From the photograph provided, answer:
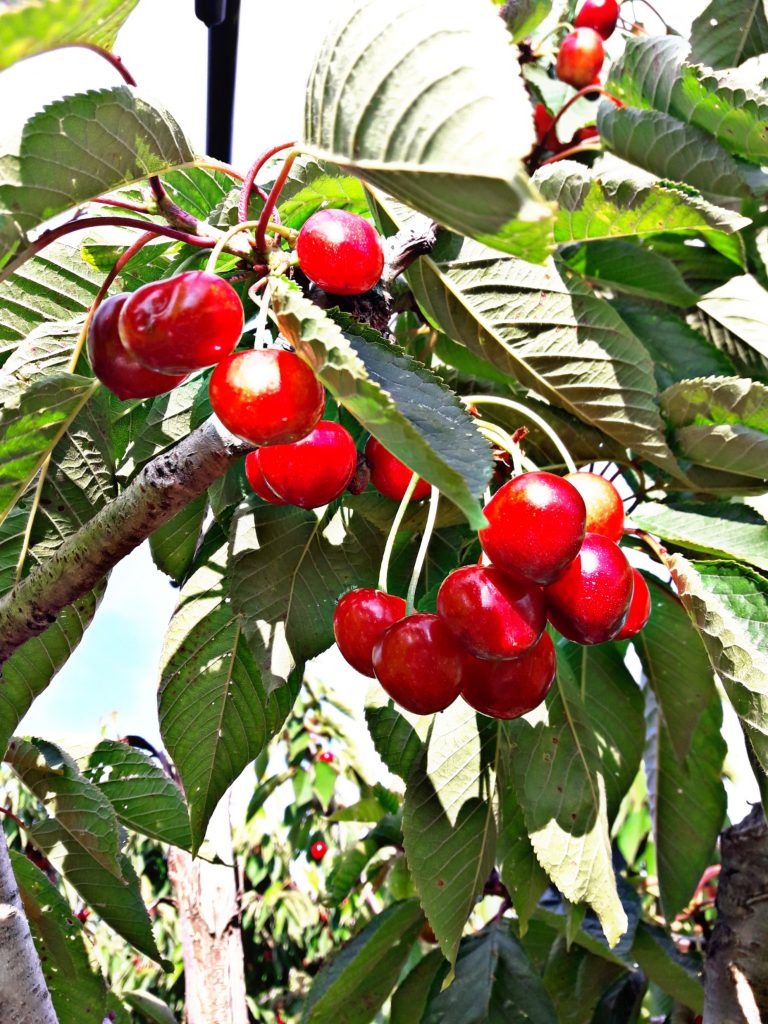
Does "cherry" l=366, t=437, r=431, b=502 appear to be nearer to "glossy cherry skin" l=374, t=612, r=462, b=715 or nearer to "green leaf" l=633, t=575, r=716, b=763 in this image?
"glossy cherry skin" l=374, t=612, r=462, b=715

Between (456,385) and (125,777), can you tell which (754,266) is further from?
(125,777)

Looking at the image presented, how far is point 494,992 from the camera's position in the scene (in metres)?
1.62

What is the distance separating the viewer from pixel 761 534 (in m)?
1.06

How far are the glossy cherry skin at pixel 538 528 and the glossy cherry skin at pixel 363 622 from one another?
0.16 metres

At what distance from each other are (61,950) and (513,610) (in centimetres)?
99

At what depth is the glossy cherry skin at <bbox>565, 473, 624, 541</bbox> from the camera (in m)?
0.89

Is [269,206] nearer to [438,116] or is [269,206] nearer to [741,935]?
[438,116]

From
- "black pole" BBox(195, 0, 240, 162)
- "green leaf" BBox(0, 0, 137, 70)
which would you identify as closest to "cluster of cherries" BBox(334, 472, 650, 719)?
"green leaf" BBox(0, 0, 137, 70)

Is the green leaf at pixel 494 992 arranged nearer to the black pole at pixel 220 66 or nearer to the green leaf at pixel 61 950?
the green leaf at pixel 61 950

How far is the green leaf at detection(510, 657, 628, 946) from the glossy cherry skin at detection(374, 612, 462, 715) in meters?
0.35

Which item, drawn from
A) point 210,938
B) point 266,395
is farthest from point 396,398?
point 210,938

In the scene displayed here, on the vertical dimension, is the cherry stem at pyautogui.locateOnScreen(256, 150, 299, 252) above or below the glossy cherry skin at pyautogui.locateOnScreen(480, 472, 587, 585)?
above

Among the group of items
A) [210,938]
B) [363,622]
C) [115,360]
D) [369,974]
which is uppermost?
[115,360]

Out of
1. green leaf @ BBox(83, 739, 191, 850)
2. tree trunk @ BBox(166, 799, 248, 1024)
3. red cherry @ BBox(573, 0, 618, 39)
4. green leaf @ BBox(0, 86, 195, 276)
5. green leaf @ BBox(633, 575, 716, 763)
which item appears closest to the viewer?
green leaf @ BBox(0, 86, 195, 276)
